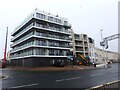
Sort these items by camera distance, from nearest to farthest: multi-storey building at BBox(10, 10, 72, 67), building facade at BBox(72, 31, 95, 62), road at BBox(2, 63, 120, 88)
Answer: road at BBox(2, 63, 120, 88) → multi-storey building at BBox(10, 10, 72, 67) → building facade at BBox(72, 31, 95, 62)

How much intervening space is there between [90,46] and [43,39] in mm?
35230

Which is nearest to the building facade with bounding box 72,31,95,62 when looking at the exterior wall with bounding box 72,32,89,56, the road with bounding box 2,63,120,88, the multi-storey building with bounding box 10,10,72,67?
the exterior wall with bounding box 72,32,89,56

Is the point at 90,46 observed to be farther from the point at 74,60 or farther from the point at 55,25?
the point at 55,25

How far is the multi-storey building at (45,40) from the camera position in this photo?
4353 cm

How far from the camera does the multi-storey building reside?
1714 inches

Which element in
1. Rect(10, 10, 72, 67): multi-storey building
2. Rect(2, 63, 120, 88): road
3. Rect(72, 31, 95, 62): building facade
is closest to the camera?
Rect(2, 63, 120, 88): road

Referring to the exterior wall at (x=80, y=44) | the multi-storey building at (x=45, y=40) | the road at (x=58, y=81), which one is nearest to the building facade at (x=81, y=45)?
the exterior wall at (x=80, y=44)

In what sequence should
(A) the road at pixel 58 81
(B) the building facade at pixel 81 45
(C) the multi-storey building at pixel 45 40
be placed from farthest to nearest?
(B) the building facade at pixel 81 45, (C) the multi-storey building at pixel 45 40, (A) the road at pixel 58 81

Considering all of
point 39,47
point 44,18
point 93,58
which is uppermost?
point 44,18

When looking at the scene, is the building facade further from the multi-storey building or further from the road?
the road

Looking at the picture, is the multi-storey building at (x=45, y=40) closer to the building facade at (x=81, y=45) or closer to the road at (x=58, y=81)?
the building facade at (x=81, y=45)

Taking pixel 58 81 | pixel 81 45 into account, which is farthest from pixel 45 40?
pixel 58 81

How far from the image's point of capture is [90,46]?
73625mm

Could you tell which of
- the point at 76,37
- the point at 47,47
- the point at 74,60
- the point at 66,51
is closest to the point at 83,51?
the point at 76,37
